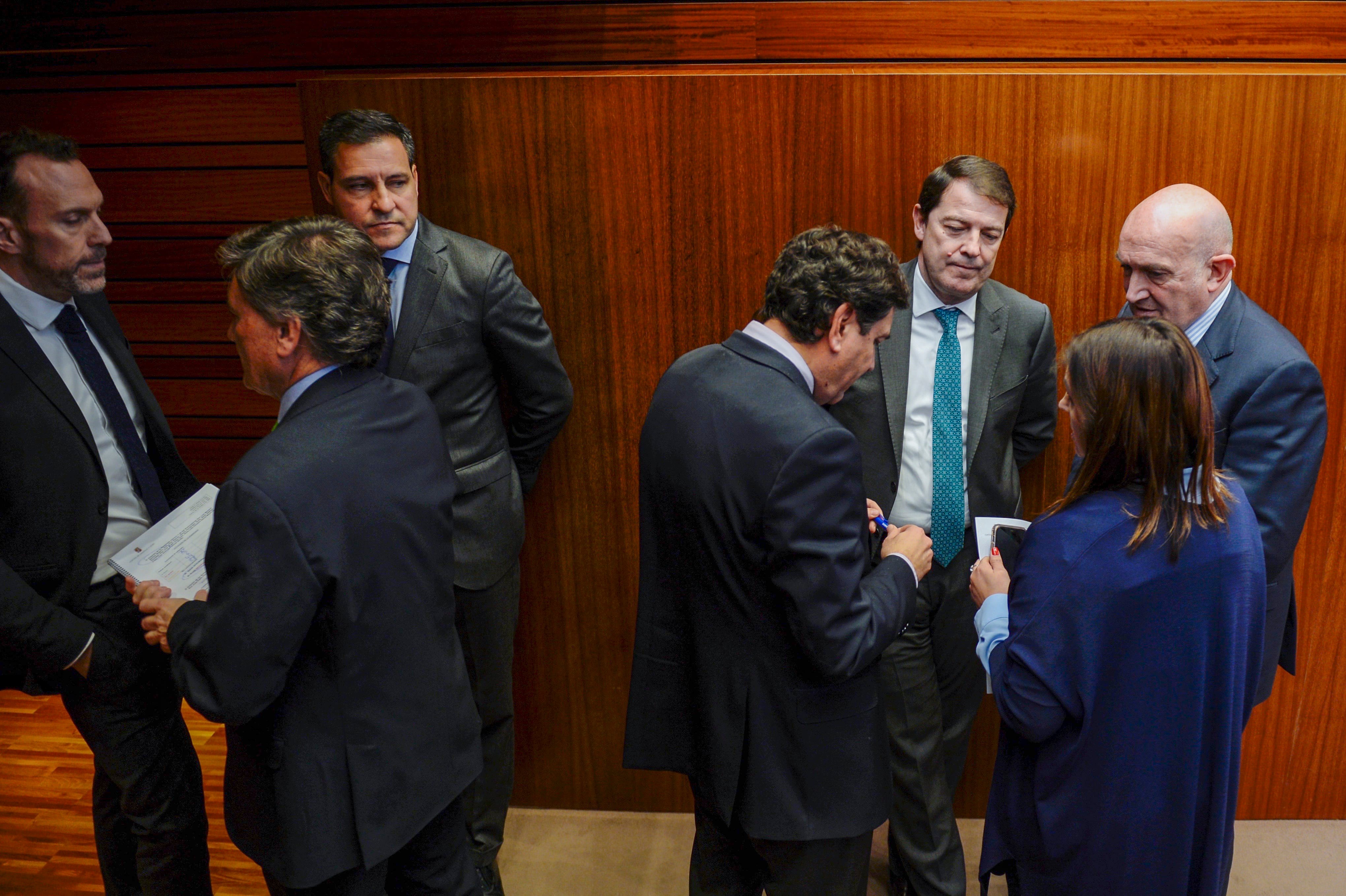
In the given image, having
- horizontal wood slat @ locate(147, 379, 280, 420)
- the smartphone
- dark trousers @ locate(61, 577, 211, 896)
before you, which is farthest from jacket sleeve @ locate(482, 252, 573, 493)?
horizontal wood slat @ locate(147, 379, 280, 420)

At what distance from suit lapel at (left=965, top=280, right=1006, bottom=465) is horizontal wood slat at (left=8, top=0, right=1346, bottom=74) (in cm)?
95

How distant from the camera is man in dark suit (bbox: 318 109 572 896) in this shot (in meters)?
2.37

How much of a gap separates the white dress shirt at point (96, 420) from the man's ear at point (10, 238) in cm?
5

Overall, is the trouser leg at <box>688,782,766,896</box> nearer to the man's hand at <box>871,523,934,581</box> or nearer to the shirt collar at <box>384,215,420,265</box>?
the man's hand at <box>871,523,934,581</box>

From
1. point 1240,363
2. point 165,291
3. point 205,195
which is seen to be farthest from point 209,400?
point 1240,363

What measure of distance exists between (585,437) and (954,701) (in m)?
1.17

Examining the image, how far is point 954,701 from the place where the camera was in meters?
2.55

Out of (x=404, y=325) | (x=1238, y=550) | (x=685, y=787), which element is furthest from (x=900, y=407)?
(x=685, y=787)

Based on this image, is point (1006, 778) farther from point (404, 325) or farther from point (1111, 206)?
point (404, 325)

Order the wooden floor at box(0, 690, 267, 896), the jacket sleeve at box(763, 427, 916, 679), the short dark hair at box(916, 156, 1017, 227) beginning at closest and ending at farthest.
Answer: the jacket sleeve at box(763, 427, 916, 679), the short dark hair at box(916, 156, 1017, 227), the wooden floor at box(0, 690, 267, 896)

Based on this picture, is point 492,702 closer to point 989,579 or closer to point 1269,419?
point 989,579

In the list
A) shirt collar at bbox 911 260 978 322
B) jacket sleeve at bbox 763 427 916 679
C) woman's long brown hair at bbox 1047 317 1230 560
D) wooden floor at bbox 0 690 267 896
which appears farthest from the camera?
wooden floor at bbox 0 690 267 896

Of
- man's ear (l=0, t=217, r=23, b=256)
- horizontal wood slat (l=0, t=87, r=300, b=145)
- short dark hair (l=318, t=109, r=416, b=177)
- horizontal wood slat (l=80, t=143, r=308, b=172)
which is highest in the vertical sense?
horizontal wood slat (l=0, t=87, r=300, b=145)

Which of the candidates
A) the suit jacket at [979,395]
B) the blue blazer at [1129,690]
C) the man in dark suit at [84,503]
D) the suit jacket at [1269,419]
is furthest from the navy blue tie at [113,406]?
the suit jacket at [1269,419]
